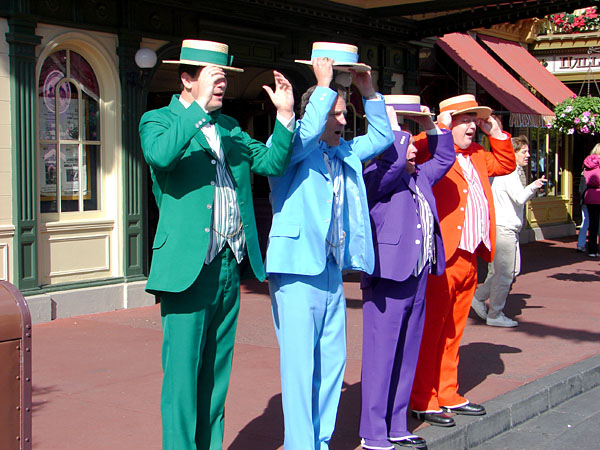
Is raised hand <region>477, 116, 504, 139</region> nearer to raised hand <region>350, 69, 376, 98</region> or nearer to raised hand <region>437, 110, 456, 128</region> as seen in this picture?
raised hand <region>437, 110, 456, 128</region>

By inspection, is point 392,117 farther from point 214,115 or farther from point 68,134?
point 68,134

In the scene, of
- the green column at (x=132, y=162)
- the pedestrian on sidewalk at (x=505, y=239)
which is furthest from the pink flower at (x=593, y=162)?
the green column at (x=132, y=162)

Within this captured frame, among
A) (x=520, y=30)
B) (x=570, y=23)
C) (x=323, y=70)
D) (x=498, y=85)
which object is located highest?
(x=570, y=23)

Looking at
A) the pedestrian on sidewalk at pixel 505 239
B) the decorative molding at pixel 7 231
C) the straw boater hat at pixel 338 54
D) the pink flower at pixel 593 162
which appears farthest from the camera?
the pink flower at pixel 593 162

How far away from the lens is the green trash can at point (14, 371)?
2.72 metres

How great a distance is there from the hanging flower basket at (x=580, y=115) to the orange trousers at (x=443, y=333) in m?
6.93

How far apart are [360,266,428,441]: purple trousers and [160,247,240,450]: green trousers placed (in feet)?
3.28

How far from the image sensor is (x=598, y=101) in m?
11.3

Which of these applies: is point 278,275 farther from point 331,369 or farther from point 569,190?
point 569,190

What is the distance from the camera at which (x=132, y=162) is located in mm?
8828

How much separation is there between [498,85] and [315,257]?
1066 cm

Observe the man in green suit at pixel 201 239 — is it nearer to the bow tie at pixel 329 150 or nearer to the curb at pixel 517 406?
the bow tie at pixel 329 150

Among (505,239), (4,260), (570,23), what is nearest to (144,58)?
(4,260)

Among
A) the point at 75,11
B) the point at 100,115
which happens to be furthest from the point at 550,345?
the point at 75,11
